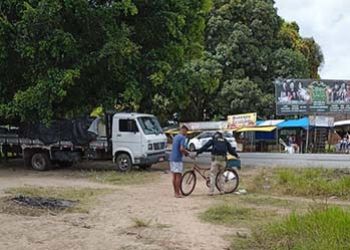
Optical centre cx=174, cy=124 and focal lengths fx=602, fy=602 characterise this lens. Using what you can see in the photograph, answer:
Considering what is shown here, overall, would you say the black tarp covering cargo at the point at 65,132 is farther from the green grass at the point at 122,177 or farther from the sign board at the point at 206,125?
the sign board at the point at 206,125

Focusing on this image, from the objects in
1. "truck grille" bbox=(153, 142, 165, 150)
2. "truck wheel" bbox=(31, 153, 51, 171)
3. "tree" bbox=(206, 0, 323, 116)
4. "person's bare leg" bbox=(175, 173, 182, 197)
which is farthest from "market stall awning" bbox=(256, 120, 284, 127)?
"person's bare leg" bbox=(175, 173, 182, 197)

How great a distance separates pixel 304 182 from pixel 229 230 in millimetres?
6210

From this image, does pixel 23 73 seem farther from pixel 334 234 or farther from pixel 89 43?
pixel 334 234

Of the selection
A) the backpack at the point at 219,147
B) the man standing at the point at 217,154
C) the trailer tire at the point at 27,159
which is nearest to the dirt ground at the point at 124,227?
the man standing at the point at 217,154

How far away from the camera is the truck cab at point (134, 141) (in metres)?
22.6

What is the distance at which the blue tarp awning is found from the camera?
44.1 m

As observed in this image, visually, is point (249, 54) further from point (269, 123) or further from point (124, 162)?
point (124, 162)

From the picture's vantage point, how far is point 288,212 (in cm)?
1254

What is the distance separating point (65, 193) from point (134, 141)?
6793mm

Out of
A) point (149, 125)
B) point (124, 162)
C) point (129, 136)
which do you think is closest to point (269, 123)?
point (149, 125)

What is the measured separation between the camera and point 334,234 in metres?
8.42

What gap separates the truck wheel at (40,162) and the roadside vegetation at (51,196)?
6.56 m

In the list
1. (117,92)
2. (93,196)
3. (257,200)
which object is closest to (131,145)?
(117,92)

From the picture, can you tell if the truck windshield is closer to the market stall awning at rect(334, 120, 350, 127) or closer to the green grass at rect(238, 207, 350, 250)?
the green grass at rect(238, 207, 350, 250)
